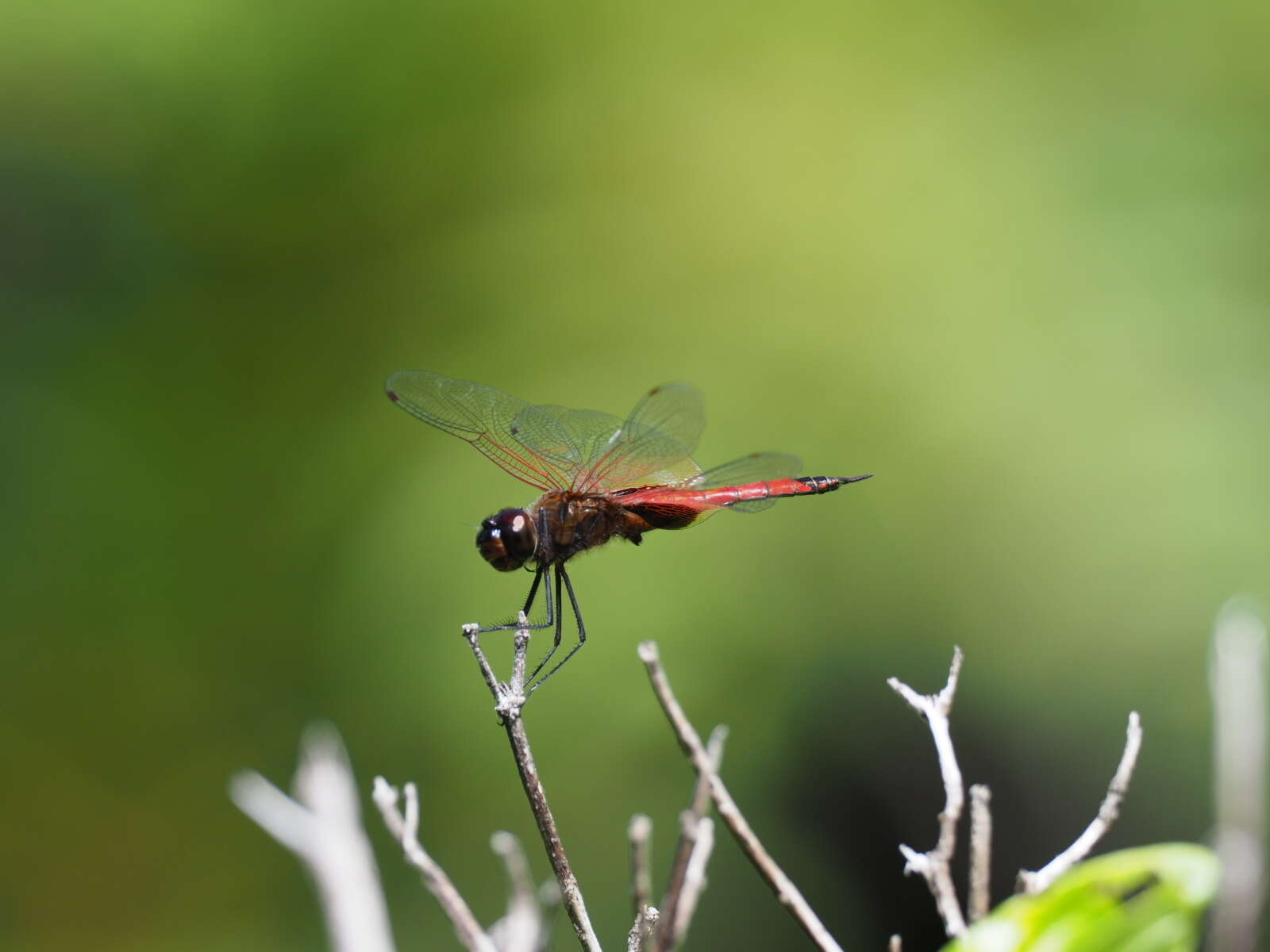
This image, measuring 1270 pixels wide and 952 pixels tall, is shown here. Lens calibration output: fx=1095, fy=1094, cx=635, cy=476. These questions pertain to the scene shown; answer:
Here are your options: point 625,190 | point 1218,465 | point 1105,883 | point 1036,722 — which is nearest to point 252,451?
point 625,190

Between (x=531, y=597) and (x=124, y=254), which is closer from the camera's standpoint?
(x=531, y=597)

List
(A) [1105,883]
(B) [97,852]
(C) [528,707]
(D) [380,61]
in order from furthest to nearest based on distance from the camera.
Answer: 1. (D) [380,61]
2. (B) [97,852]
3. (C) [528,707]
4. (A) [1105,883]

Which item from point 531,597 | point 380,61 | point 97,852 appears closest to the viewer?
point 531,597

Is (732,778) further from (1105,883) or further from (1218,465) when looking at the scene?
(1105,883)

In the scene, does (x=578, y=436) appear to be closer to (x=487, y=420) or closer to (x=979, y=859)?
(x=487, y=420)

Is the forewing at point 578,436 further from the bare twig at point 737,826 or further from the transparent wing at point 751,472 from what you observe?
the bare twig at point 737,826
